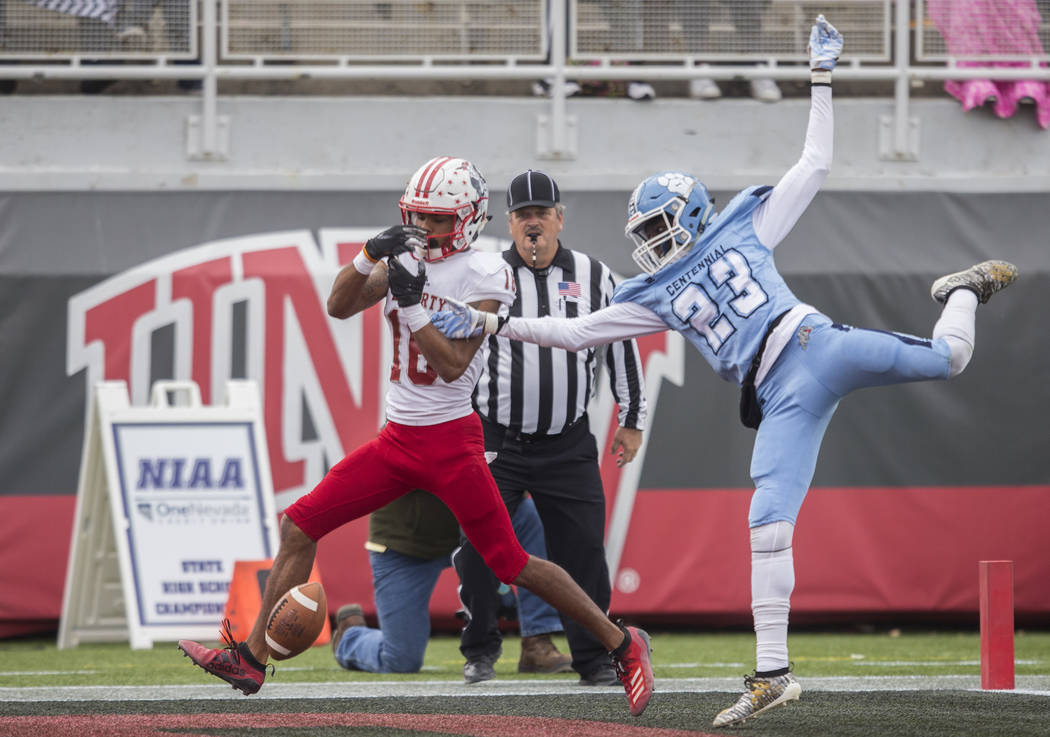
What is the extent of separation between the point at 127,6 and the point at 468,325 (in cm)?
520

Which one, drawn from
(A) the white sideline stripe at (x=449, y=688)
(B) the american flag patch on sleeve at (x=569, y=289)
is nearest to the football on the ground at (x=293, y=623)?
(A) the white sideline stripe at (x=449, y=688)

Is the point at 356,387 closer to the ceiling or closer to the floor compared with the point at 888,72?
closer to the floor

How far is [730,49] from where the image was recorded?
8562 millimetres

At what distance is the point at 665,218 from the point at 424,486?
1.11 meters

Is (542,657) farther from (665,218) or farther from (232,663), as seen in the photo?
(665,218)

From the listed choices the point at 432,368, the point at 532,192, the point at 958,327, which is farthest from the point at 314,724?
the point at 532,192

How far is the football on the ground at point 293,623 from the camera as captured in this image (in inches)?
164

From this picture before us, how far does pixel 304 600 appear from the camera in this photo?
13.8 feet

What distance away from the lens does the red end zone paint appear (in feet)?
12.2

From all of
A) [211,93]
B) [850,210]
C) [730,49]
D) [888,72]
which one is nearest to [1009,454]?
[850,210]

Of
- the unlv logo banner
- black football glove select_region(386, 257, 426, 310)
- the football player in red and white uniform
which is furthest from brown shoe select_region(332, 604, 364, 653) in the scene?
black football glove select_region(386, 257, 426, 310)

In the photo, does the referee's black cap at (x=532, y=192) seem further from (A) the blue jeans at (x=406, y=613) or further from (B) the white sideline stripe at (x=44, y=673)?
(B) the white sideline stripe at (x=44, y=673)

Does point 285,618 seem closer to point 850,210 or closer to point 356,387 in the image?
point 356,387

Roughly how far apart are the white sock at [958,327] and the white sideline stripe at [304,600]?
1967 mm
